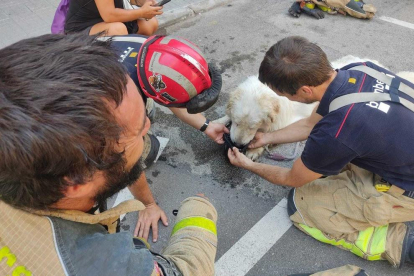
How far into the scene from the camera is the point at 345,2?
554cm

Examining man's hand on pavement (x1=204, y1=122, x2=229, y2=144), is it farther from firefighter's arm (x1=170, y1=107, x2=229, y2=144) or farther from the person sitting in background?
the person sitting in background

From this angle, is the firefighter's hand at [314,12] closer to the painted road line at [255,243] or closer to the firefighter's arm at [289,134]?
the firefighter's arm at [289,134]

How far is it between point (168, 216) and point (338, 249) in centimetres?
137

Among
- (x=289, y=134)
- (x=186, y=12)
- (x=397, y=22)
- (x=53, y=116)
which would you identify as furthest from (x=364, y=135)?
(x=397, y=22)

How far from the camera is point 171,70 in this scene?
2096 mm

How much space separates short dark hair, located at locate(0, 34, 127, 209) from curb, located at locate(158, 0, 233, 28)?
14.3 feet

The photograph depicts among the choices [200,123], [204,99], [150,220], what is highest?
[204,99]

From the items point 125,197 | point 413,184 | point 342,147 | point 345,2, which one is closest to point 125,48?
point 125,197

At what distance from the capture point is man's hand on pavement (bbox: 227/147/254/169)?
9.07 feet

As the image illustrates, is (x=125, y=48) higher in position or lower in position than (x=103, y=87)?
lower

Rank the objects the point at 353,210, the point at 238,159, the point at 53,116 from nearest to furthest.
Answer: the point at 53,116, the point at 353,210, the point at 238,159

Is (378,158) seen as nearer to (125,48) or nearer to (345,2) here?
(125,48)

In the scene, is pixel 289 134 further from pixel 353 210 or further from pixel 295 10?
pixel 295 10

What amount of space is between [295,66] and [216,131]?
1.11 meters
